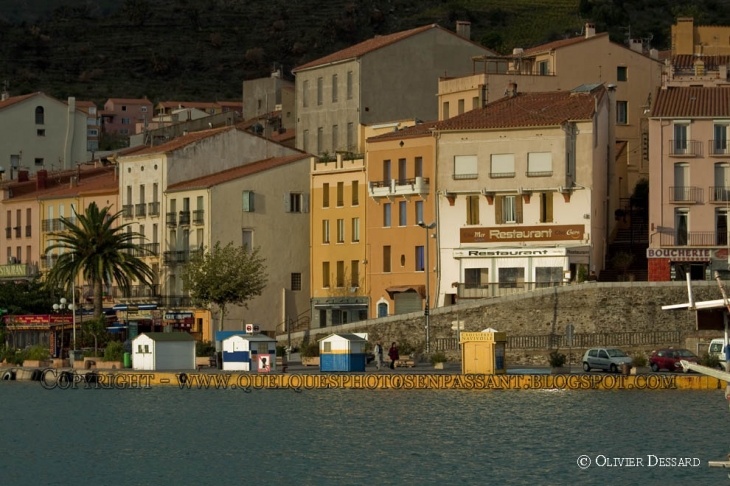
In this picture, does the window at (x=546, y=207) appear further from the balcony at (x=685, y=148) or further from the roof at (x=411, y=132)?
the roof at (x=411, y=132)

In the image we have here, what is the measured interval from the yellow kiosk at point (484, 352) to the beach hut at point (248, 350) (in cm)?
1009

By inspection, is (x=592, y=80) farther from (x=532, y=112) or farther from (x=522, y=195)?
(x=522, y=195)

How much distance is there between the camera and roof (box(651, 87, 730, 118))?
91812mm

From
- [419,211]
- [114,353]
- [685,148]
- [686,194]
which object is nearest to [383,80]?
[419,211]

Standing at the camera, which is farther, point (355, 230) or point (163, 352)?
point (355, 230)

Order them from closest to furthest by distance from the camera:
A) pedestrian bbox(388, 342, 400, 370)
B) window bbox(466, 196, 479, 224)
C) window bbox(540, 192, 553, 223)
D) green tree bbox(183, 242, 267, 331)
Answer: pedestrian bbox(388, 342, 400, 370) < window bbox(540, 192, 553, 223) < window bbox(466, 196, 479, 224) < green tree bbox(183, 242, 267, 331)

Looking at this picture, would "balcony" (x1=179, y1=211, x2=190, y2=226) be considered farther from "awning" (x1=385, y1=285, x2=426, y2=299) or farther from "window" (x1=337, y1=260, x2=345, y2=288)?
"awning" (x1=385, y1=285, x2=426, y2=299)

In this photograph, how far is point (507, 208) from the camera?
95.1m

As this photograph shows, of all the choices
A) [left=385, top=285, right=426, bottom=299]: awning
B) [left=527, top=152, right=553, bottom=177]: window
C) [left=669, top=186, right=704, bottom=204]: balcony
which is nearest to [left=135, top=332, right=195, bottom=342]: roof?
[left=385, top=285, right=426, bottom=299]: awning

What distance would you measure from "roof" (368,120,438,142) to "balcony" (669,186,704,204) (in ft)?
46.6

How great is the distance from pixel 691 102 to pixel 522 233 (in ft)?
36.0

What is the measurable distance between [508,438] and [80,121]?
9311 cm

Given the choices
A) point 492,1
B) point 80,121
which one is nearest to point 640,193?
point 80,121

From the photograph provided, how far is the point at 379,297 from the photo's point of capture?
99.9 meters
